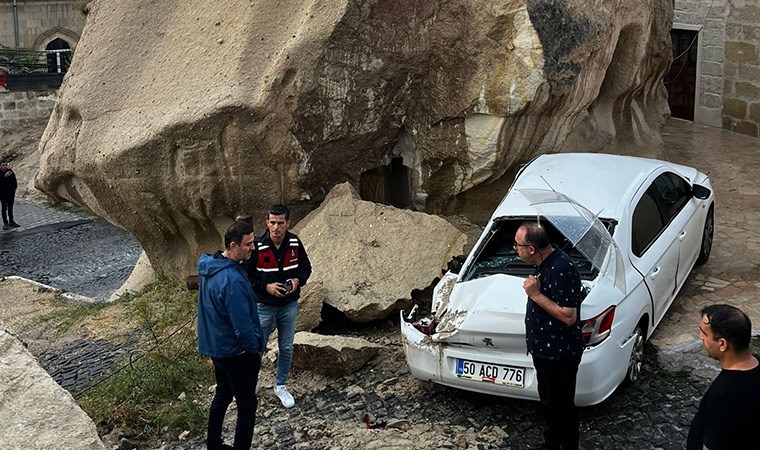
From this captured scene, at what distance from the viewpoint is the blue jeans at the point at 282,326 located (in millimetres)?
6512

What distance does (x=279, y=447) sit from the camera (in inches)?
244

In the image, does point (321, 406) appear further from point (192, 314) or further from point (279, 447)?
point (192, 314)

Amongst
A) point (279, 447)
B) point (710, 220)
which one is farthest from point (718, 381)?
point (710, 220)

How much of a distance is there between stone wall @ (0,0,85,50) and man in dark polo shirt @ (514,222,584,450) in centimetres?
2683

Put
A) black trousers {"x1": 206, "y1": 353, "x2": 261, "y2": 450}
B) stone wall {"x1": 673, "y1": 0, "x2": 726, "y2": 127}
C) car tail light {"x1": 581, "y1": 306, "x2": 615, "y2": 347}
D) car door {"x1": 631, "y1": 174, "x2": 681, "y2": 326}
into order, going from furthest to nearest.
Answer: stone wall {"x1": 673, "y1": 0, "x2": 726, "y2": 127}
car door {"x1": 631, "y1": 174, "x2": 681, "y2": 326}
car tail light {"x1": 581, "y1": 306, "x2": 615, "y2": 347}
black trousers {"x1": 206, "y1": 353, "x2": 261, "y2": 450}

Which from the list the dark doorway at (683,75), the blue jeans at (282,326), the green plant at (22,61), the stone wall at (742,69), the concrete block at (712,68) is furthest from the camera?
the green plant at (22,61)

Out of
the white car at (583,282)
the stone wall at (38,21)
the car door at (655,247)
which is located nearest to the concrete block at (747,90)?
the white car at (583,282)

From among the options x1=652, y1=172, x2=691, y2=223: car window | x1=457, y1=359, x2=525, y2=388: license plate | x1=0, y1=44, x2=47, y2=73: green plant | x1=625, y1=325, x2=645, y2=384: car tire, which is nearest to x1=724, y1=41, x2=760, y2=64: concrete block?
x1=652, y1=172, x2=691, y2=223: car window

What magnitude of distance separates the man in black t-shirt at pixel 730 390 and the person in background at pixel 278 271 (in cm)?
288

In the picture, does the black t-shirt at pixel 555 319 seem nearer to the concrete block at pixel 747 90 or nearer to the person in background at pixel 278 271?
the person in background at pixel 278 271

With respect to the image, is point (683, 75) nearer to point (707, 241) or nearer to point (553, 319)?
point (707, 241)

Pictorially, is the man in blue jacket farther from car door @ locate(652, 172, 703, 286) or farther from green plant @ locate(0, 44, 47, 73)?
green plant @ locate(0, 44, 47, 73)

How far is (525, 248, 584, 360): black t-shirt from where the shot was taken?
17.3ft

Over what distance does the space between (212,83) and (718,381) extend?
5567 mm
